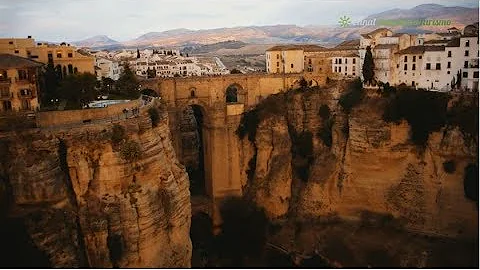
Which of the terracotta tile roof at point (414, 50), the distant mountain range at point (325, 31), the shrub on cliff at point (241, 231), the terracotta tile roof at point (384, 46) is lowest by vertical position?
the shrub on cliff at point (241, 231)

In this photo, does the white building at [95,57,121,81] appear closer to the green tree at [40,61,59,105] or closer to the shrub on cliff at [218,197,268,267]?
the green tree at [40,61,59,105]

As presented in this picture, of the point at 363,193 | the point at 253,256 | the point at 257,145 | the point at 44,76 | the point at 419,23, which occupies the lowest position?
the point at 253,256

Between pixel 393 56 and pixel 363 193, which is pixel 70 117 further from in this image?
pixel 393 56

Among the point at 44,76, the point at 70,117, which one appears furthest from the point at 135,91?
the point at 70,117

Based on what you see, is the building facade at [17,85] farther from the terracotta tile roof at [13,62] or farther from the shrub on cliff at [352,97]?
the shrub on cliff at [352,97]

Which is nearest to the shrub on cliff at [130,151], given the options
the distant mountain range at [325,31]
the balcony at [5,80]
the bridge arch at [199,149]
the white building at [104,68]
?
the balcony at [5,80]

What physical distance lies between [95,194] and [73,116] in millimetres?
3760

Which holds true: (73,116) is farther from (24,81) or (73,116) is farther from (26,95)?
(24,81)

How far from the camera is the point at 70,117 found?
67.6 ft

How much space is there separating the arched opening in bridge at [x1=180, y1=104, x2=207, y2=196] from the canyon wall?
4.16 m

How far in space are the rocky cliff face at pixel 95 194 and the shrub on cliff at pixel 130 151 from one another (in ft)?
0.13

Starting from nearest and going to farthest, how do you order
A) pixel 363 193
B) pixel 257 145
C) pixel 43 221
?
pixel 43 221, pixel 363 193, pixel 257 145

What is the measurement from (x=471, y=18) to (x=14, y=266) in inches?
1381

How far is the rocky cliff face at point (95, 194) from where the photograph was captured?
17.7 metres
